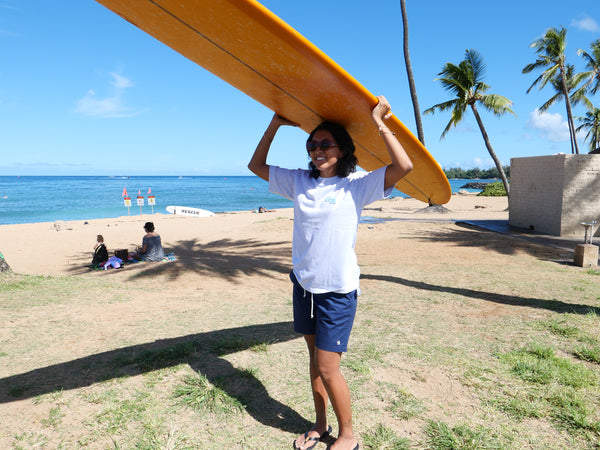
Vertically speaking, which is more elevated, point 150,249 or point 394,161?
point 394,161

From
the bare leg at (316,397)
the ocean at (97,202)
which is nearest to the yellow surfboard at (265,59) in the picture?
the bare leg at (316,397)

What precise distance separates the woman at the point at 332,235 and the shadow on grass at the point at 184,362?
696 millimetres

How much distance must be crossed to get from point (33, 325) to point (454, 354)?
4629 mm

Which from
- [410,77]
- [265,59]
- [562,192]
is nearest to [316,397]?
[265,59]

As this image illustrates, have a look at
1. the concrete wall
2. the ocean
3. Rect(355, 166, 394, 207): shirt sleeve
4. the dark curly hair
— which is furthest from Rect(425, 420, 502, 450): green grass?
the ocean

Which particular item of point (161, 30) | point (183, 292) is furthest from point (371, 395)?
point (183, 292)

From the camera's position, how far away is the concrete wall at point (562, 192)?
11.5m

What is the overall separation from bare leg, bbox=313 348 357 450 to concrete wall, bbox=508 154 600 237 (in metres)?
12.6

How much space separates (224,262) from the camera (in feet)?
25.9

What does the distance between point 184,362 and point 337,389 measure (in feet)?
6.04

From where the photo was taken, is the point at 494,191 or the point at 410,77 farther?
the point at 494,191

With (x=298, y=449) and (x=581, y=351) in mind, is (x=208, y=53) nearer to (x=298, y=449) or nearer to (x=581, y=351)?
(x=298, y=449)

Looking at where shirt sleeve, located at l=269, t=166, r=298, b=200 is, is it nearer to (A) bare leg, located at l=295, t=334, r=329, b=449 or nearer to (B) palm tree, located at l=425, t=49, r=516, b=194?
(A) bare leg, located at l=295, t=334, r=329, b=449

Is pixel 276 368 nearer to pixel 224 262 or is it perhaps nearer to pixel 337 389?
pixel 337 389
